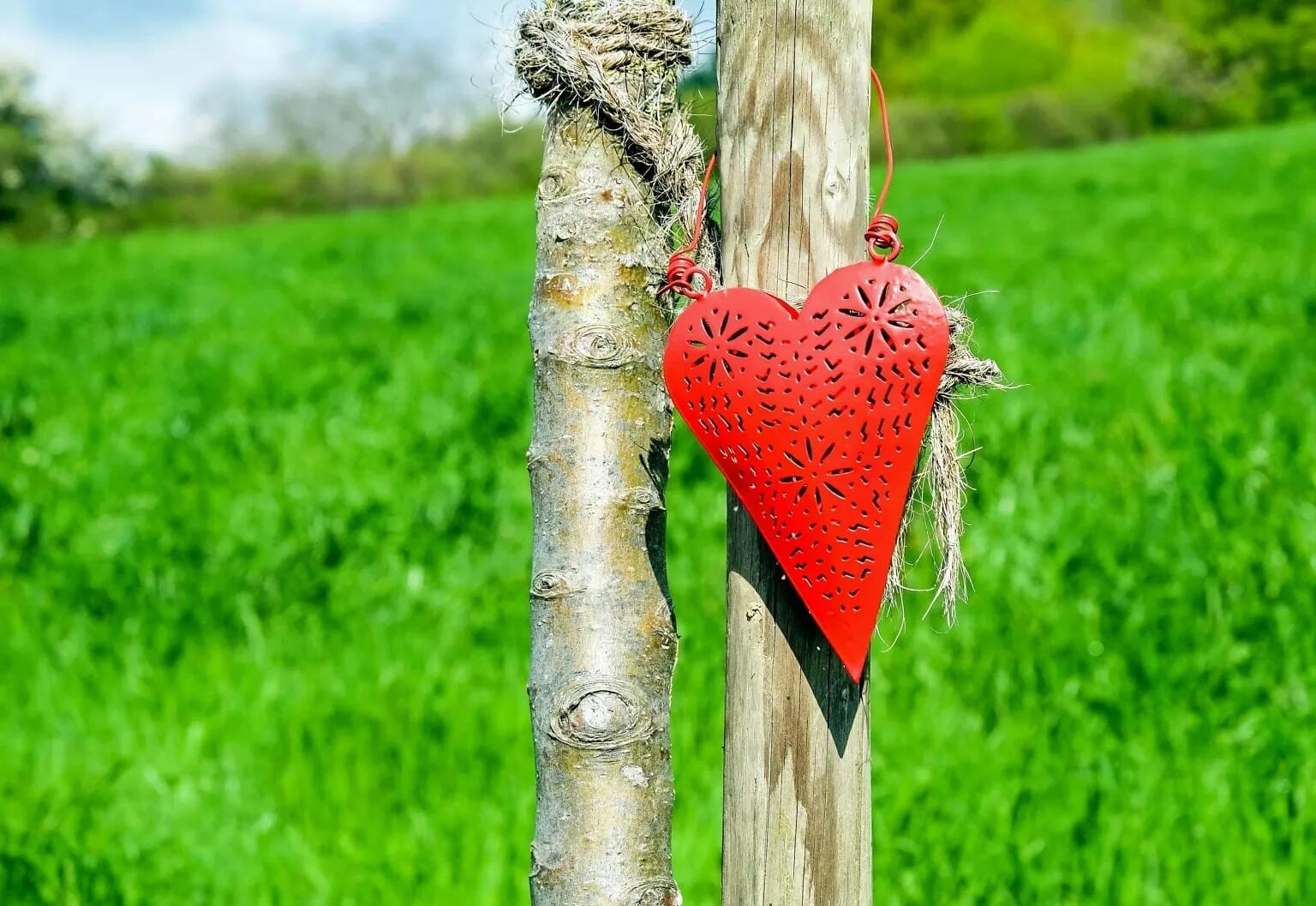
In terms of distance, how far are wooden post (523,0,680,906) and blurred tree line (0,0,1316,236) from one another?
90.8 feet

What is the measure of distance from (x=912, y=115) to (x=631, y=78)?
124ft

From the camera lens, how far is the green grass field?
114 inches

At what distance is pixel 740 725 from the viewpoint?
1.60 m

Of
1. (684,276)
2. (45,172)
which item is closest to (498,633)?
(684,276)

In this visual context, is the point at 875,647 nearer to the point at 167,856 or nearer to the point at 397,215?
the point at 167,856

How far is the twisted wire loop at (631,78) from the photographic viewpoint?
1.51m

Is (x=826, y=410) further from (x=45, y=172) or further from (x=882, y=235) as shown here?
(x=45, y=172)

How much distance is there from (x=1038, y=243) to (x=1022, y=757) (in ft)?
30.4

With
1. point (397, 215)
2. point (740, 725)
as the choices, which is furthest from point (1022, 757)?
point (397, 215)

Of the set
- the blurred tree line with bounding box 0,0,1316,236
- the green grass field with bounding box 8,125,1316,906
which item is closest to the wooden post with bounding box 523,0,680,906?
the green grass field with bounding box 8,125,1316,906

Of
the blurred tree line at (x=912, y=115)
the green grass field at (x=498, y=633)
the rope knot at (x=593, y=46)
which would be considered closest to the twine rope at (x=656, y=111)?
the rope knot at (x=593, y=46)

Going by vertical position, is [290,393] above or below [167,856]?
above

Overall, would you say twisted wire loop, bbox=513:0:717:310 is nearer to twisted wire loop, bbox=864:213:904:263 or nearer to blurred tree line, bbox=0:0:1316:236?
twisted wire loop, bbox=864:213:904:263

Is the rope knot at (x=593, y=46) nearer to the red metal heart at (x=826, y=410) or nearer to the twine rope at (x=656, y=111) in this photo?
the twine rope at (x=656, y=111)
